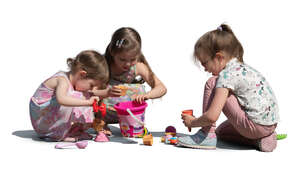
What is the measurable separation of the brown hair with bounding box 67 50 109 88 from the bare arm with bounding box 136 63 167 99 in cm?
61

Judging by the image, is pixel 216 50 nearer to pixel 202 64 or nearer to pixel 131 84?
pixel 202 64

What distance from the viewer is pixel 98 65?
471 cm

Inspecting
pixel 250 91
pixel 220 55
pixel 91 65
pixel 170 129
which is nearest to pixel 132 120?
pixel 170 129

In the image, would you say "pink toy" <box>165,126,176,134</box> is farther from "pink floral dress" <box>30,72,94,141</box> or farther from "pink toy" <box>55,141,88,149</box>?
"pink toy" <box>55,141,88,149</box>

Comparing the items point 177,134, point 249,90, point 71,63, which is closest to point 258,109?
point 249,90

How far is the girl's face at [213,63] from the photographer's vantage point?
451cm

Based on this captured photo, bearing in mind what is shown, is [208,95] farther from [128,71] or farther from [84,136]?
[84,136]

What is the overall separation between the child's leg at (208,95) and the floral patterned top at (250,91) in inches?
5.6

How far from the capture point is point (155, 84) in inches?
209

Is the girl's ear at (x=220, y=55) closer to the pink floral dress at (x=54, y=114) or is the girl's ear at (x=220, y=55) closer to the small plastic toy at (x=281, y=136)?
the small plastic toy at (x=281, y=136)

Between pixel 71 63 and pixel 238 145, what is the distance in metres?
1.90

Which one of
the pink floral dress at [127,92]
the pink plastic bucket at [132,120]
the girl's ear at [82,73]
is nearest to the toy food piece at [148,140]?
the pink plastic bucket at [132,120]

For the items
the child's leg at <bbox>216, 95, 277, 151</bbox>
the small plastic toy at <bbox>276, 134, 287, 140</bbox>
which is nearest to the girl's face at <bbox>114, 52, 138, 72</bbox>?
the child's leg at <bbox>216, 95, 277, 151</bbox>

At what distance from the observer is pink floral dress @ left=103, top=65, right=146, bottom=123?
5348 millimetres
